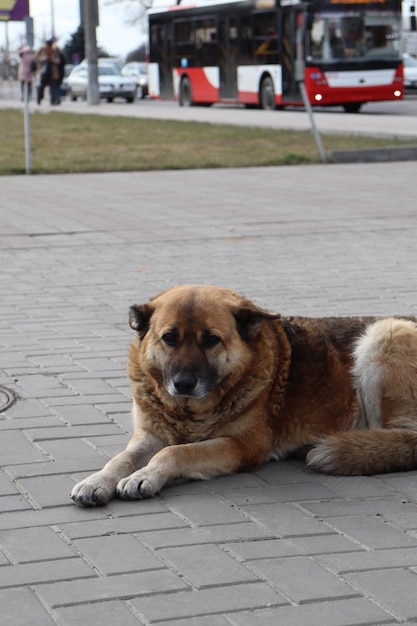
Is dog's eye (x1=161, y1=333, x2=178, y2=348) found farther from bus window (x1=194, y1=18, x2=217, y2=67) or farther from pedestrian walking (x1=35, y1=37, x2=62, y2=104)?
pedestrian walking (x1=35, y1=37, x2=62, y2=104)

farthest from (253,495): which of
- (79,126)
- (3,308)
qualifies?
(79,126)

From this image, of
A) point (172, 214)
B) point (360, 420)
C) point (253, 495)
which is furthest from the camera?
point (172, 214)

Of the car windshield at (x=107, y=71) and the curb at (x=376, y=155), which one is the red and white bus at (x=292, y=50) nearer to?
the curb at (x=376, y=155)

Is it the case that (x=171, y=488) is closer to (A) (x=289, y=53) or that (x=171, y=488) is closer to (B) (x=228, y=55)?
(A) (x=289, y=53)

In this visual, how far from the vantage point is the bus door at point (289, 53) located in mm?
34844

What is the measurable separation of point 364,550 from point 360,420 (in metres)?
1.20

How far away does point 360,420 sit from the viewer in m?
5.02

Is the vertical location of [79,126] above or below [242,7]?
below

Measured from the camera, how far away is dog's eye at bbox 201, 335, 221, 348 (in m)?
4.55

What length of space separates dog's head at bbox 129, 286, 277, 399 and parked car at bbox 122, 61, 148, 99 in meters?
52.1

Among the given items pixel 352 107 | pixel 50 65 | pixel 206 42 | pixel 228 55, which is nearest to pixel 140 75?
pixel 50 65

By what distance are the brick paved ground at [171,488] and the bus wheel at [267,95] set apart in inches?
992

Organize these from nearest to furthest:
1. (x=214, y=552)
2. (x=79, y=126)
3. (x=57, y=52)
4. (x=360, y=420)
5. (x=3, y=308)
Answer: (x=214, y=552) → (x=360, y=420) → (x=3, y=308) → (x=79, y=126) → (x=57, y=52)

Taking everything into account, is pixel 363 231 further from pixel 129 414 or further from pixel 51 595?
pixel 51 595
